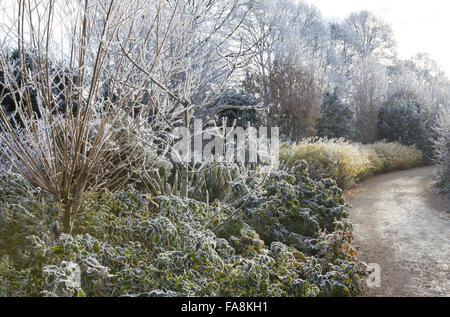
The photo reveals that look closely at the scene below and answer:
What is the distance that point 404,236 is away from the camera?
14.8 feet

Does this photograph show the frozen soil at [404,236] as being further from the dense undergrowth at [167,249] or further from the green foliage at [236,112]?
the green foliage at [236,112]

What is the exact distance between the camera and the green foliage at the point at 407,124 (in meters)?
14.2

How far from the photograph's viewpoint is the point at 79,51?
244cm

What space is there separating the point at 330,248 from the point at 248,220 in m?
0.90

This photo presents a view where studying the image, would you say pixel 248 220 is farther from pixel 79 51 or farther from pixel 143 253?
pixel 79 51

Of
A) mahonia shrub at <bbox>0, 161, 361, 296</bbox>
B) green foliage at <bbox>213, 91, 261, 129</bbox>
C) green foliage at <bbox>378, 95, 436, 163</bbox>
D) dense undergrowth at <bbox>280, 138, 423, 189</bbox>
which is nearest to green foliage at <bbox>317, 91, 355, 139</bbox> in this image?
green foliage at <bbox>378, 95, 436, 163</bbox>

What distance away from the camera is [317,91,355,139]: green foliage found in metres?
12.8

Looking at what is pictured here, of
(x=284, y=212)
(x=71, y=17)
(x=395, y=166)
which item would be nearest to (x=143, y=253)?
(x=71, y=17)

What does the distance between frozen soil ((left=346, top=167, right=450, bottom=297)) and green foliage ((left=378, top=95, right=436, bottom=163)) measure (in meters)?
6.99

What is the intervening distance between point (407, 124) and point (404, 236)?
1130 cm

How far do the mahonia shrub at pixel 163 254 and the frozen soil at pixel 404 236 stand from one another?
16.5 inches

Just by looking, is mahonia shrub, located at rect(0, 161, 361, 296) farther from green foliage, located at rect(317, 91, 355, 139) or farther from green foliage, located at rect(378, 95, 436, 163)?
green foliage, located at rect(378, 95, 436, 163)

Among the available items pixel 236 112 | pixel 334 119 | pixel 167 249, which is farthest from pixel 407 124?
pixel 167 249

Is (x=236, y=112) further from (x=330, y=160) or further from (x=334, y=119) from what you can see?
(x=334, y=119)
